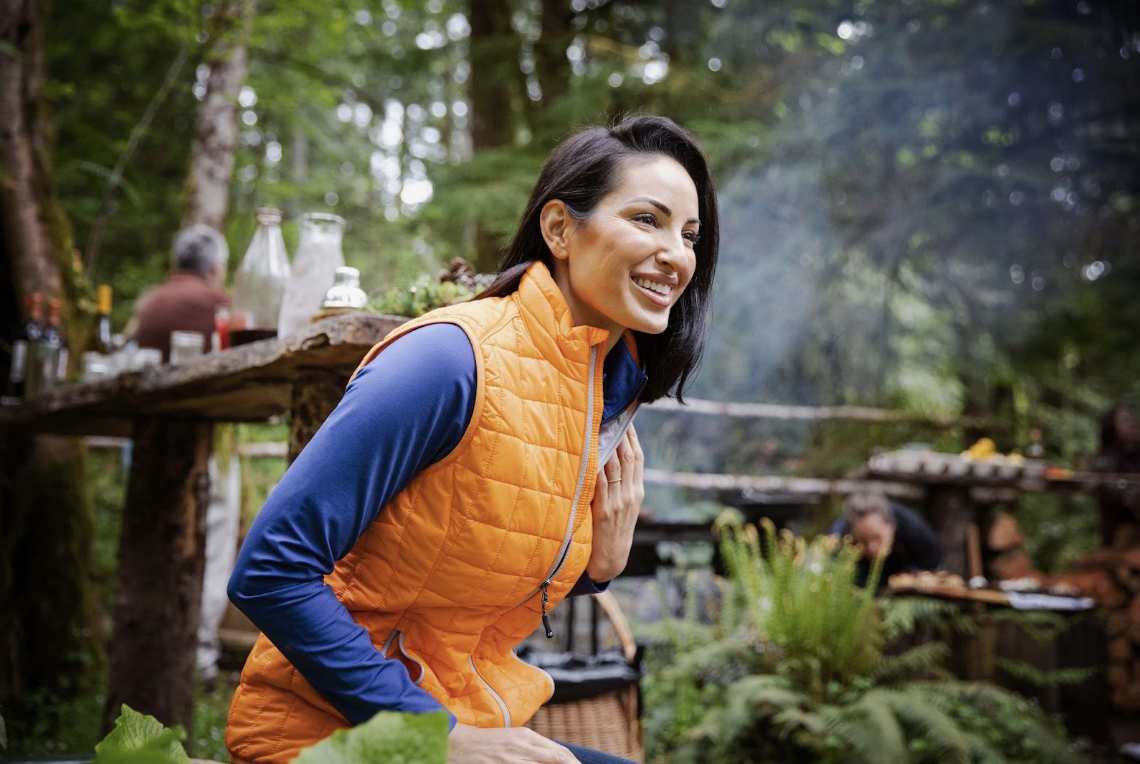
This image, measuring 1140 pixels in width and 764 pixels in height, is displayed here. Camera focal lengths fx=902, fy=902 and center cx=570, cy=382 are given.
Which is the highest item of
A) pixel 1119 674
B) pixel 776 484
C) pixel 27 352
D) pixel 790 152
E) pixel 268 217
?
pixel 790 152

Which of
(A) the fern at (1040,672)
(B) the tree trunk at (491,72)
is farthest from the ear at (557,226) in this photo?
(B) the tree trunk at (491,72)

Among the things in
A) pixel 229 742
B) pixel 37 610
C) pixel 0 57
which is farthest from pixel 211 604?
pixel 229 742

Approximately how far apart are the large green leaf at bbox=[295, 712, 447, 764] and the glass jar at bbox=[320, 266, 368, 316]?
1.45 meters

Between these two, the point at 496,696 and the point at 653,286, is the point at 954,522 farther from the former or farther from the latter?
the point at 496,696

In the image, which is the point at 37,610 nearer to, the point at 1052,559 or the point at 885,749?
the point at 885,749

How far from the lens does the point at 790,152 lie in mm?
7750

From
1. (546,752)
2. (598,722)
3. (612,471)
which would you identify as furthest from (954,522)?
(546,752)

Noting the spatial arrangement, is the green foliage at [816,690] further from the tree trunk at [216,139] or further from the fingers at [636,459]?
the tree trunk at [216,139]

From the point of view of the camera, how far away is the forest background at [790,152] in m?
7.42

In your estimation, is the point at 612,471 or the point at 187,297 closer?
the point at 612,471

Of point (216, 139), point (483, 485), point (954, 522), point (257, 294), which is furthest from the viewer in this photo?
point (954, 522)

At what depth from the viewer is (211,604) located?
5.30 meters

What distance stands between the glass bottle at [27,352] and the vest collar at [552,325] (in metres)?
3.52

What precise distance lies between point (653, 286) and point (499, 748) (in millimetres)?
788
